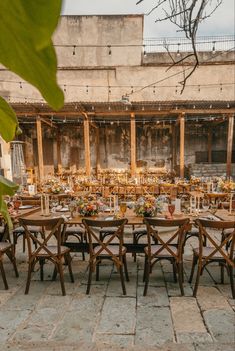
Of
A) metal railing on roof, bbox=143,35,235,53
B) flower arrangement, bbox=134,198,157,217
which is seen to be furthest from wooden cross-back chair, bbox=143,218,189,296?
metal railing on roof, bbox=143,35,235,53

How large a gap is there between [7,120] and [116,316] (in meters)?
3.12

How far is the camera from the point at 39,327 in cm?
282

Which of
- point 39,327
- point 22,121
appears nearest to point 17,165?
point 22,121

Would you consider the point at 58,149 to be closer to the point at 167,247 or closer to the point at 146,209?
the point at 146,209

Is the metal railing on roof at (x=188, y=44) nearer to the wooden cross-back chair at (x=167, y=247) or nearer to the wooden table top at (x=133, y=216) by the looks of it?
the wooden table top at (x=133, y=216)

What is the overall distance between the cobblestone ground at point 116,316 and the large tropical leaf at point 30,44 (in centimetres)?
242

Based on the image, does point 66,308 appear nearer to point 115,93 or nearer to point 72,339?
point 72,339

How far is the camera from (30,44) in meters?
0.16

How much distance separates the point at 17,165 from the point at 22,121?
2198 millimetres

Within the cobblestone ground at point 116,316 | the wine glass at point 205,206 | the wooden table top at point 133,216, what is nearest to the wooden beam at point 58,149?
the wine glass at point 205,206

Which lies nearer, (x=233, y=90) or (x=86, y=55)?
(x=233, y=90)

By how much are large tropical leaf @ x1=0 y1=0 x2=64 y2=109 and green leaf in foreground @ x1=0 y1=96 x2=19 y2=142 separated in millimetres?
110

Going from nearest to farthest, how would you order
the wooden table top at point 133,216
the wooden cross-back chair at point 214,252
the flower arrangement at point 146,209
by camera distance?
1. the wooden cross-back chair at point 214,252
2. the wooden table top at point 133,216
3. the flower arrangement at point 146,209

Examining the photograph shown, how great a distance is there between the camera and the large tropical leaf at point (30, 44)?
0.15 m
